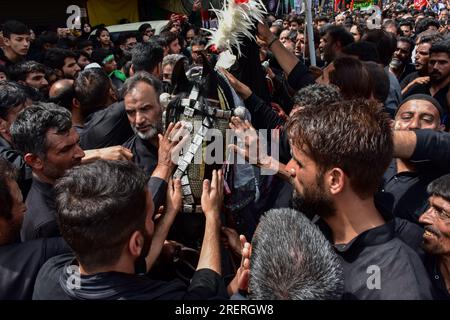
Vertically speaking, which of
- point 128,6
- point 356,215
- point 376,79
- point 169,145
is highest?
point 128,6

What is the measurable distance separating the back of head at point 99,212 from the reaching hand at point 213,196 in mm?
402

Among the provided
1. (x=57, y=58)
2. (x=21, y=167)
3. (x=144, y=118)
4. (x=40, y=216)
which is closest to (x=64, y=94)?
(x=21, y=167)

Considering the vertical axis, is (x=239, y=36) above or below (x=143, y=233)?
above

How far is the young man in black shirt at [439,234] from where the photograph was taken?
1655 mm

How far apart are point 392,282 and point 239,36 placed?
5.19 feet

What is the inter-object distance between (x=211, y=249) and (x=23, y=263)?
0.68 m

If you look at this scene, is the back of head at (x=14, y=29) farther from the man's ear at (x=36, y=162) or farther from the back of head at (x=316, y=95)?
the back of head at (x=316, y=95)

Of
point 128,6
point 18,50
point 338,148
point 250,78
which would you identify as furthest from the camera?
point 128,6

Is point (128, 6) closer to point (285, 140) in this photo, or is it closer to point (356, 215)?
point (285, 140)

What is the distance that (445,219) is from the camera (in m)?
1.70

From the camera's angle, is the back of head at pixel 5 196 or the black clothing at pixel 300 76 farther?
the black clothing at pixel 300 76

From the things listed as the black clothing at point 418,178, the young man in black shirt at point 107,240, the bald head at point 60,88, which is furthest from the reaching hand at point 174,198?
the bald head at point 60,88

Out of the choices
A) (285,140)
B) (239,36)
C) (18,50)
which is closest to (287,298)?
(285,140)

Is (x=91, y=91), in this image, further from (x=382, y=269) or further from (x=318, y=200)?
(x=382, y=269)
